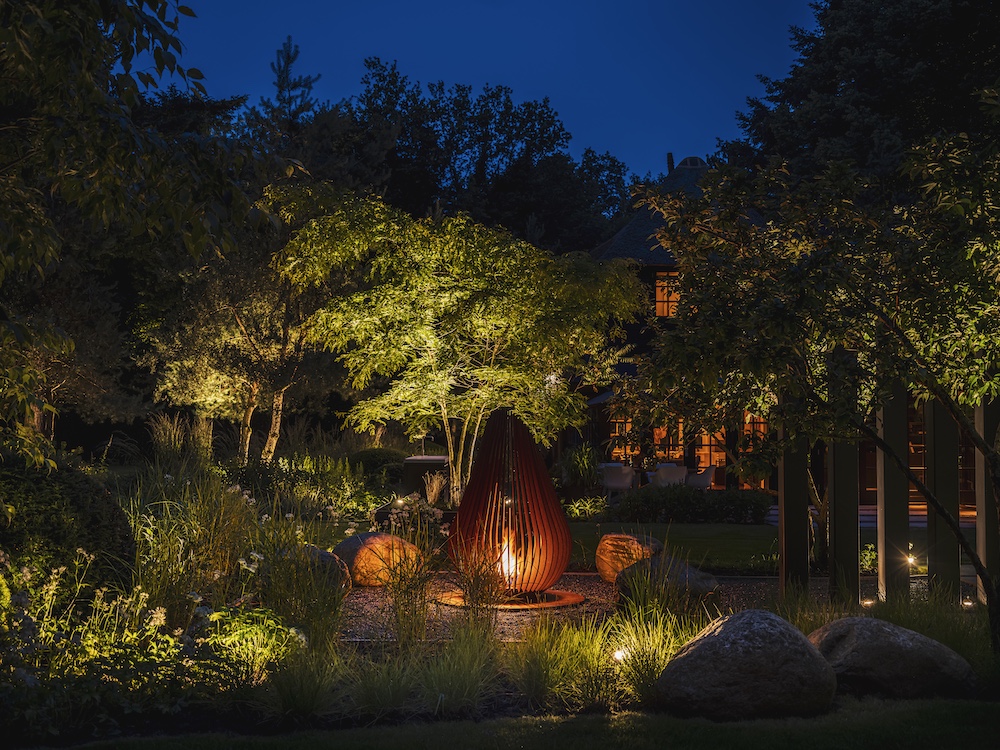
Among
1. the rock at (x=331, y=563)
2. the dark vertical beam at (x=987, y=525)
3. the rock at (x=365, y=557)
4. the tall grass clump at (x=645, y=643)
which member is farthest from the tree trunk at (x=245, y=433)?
the dark vertical beam at (x=987, y=525)

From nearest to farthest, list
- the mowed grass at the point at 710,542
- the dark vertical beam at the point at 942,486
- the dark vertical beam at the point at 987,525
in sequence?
the dark vertical beam at the point at 942,486 → the dark vertical beam at the point at 987,525 → the mowed grass at the point at 710,542

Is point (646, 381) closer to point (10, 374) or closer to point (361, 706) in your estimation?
point (361, 706)

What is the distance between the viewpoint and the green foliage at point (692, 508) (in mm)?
14406

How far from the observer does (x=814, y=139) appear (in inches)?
964

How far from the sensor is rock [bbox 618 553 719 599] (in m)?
6.85

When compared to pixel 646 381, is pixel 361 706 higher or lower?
lower

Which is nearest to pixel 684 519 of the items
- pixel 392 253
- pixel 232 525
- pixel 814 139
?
pixel 392 253

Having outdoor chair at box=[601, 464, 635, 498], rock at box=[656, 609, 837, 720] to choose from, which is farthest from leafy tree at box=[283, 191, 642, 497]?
rock at box=[656, 609, 837, 720]

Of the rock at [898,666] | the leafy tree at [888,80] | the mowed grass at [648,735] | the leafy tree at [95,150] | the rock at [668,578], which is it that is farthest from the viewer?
the leafy tree at [888,80]

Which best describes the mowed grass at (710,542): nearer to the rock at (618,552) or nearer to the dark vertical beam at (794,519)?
the rock at (618,552)

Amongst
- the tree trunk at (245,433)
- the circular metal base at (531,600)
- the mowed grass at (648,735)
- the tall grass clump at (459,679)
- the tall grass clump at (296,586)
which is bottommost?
the mowed grass at (648,735)

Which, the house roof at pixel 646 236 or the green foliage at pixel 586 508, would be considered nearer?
the green foliage at pixel 586 508

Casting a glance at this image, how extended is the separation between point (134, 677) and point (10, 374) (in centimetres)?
156

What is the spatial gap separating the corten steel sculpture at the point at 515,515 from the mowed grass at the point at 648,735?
9.73 ft
